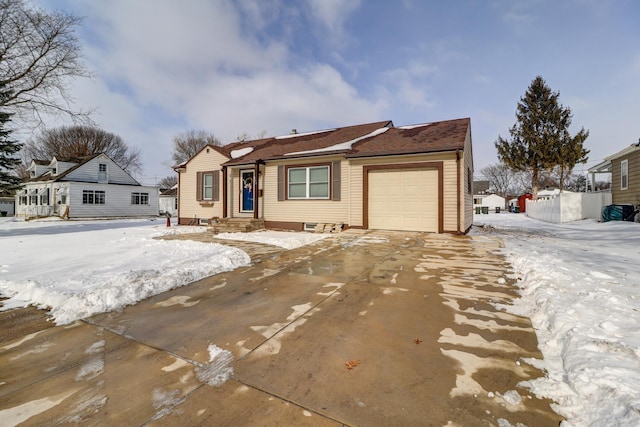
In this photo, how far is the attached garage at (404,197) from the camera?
9.02 metres

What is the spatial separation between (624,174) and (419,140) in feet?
42.8

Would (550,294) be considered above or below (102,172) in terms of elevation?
below

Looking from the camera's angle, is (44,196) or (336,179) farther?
(44,196)

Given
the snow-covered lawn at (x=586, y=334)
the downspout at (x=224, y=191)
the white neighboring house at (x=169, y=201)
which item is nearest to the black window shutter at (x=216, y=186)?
the downspout at (x=224, y=191)

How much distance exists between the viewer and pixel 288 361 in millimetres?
2137

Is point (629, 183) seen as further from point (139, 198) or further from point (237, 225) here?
point (139, 198)

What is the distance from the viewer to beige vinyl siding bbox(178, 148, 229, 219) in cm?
1310

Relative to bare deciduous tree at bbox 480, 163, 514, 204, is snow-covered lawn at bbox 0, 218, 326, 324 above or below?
below

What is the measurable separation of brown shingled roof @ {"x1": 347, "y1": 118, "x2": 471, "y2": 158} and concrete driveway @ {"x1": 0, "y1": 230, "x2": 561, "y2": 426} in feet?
19.8

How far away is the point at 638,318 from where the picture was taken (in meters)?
2.62

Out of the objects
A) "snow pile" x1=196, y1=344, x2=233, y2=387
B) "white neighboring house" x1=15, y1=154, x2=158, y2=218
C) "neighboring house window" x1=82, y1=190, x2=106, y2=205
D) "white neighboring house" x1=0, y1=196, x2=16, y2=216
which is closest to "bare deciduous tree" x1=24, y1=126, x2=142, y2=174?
"white neighboring house" x1=0, y1=196, x2=16, y2=216

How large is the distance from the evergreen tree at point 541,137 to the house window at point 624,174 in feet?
34.3

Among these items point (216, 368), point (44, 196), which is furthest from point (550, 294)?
point (44, 196)

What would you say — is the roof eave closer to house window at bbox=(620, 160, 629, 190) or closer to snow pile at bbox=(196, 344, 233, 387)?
snow pile at bbox=(196, 344, 233, 387)
